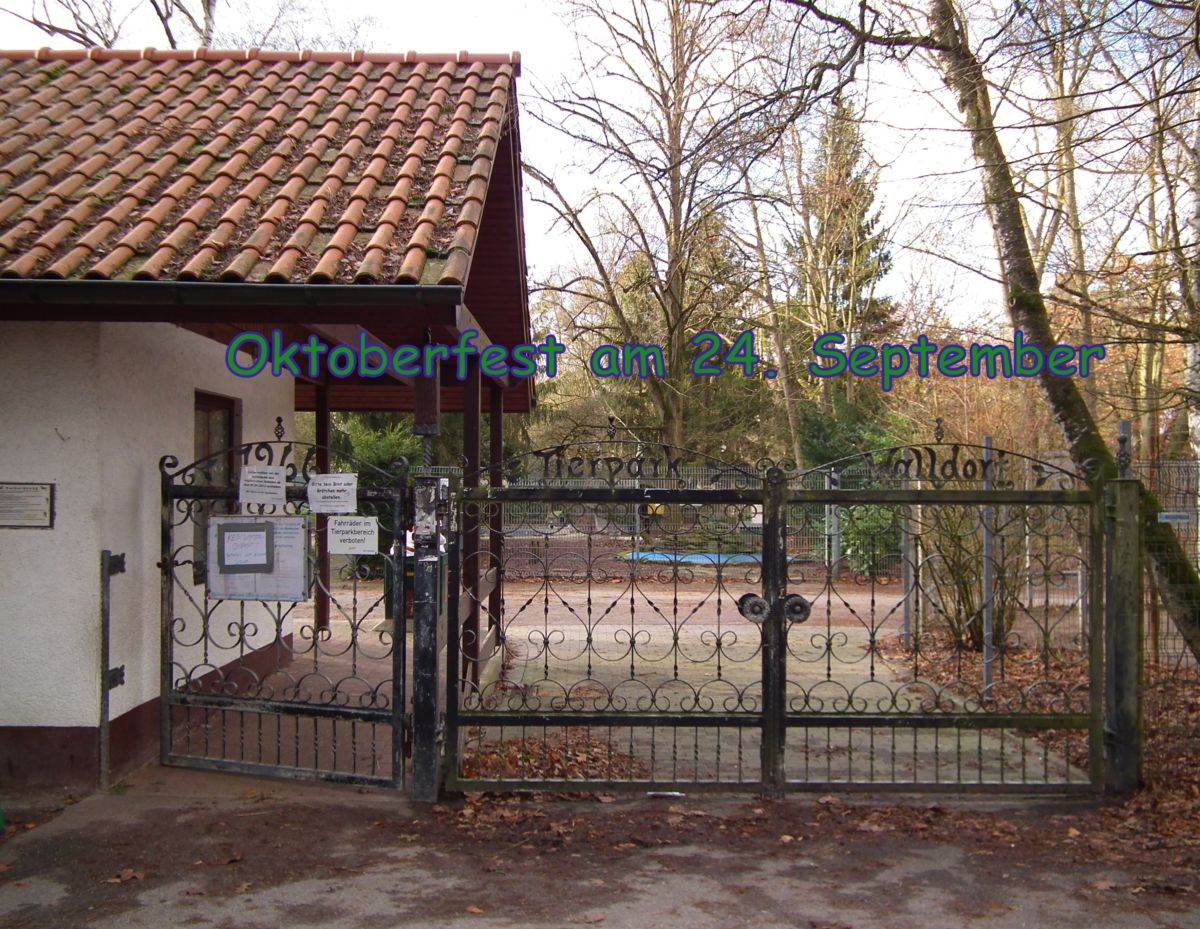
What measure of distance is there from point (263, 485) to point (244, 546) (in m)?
0.42

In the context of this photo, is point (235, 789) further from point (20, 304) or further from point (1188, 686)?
point (1188, 686)

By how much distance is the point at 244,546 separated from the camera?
244 inches

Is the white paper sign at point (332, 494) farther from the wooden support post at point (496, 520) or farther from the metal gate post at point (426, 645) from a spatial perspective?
the wooden support post at point (496, 520)

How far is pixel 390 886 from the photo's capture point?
15.7 ft

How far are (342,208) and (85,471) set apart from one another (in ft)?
7.21

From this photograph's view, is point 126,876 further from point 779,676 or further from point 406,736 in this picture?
point 779,676

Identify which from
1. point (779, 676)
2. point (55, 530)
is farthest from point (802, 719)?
point (55, 530)

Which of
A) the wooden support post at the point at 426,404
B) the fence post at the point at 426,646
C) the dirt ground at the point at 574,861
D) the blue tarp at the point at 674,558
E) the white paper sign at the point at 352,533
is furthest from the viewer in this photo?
the blue tarp at the point at 674,558

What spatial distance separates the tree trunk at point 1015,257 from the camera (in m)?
7.20

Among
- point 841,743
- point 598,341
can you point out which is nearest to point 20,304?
point 841,743

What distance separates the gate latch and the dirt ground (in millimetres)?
1093

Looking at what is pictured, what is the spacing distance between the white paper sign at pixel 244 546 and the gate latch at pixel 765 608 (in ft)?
9.48

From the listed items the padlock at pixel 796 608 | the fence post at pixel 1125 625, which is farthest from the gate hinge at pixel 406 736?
the fence post at pixel 1125 625

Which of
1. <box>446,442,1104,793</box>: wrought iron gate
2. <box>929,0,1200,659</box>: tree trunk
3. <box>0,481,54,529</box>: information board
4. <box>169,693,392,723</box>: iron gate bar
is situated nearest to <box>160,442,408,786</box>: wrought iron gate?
<box>169,693,392,723</box>: iron gate bar
